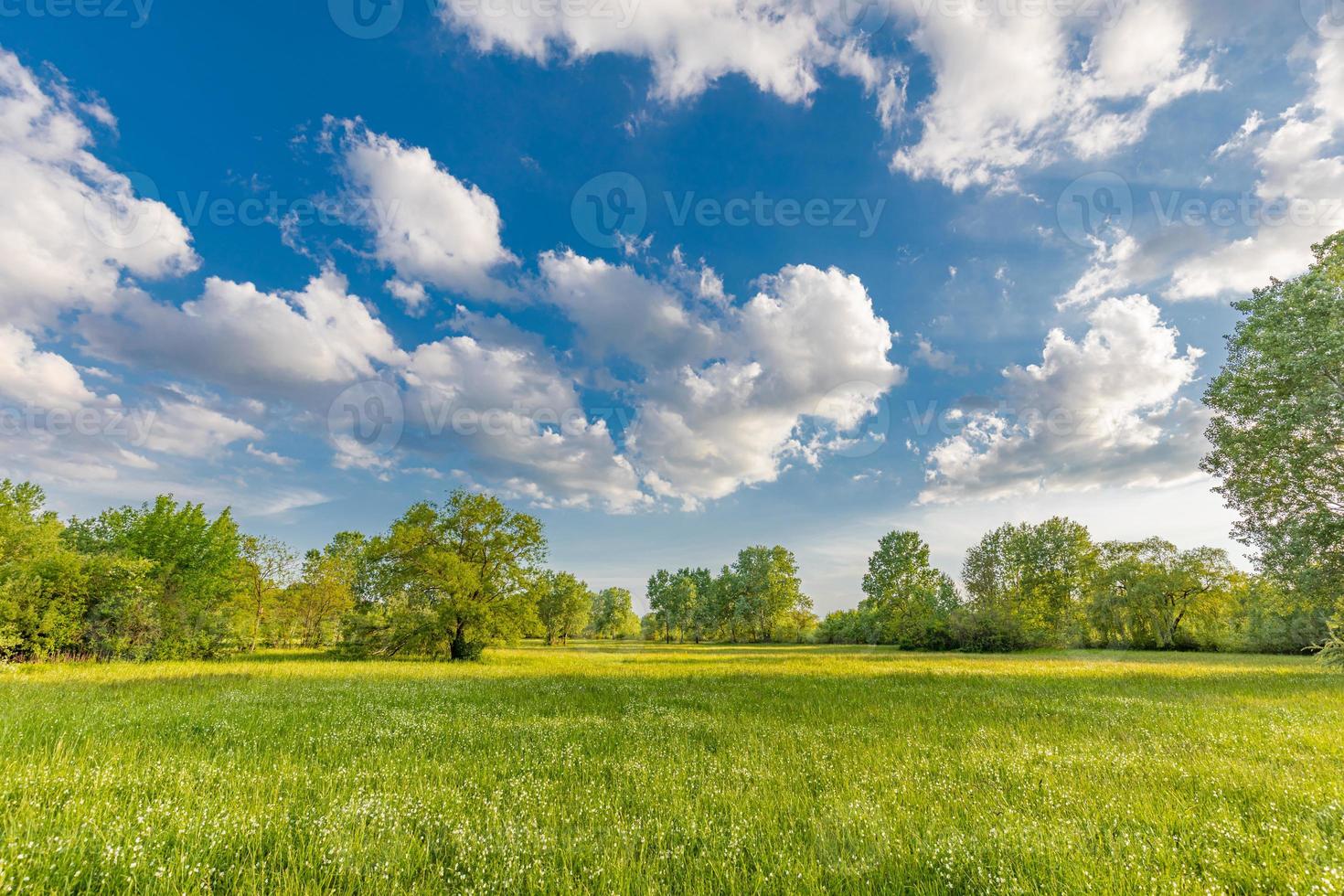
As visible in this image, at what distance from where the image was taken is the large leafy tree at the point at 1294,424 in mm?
19828

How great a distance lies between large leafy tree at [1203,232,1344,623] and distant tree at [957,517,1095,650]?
4206cm

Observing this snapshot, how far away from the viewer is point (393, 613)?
118ft

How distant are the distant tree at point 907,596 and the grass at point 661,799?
53.4 metres

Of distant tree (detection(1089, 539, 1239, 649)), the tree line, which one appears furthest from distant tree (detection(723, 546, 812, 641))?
distant tree (detection(1089, 539, 1239, 649))

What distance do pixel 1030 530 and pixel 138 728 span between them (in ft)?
306

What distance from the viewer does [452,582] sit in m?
34.3

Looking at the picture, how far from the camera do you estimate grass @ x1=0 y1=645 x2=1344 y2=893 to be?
13.0 ft

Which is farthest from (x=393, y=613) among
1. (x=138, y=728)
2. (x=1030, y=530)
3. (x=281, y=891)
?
(x=1030, y=530)

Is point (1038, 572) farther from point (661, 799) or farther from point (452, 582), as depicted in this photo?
point (661, 799)

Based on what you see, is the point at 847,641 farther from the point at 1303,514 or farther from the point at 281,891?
the point at 281,891

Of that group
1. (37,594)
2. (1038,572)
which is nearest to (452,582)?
(37,594)

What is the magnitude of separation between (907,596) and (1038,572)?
20453 millimetres

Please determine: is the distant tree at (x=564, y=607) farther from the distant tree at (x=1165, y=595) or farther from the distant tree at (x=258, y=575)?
the distant tree at (x=1165, y=595)

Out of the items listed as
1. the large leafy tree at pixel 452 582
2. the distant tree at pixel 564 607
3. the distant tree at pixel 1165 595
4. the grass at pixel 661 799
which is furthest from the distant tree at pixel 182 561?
the distant tree at pixel 1165 595
